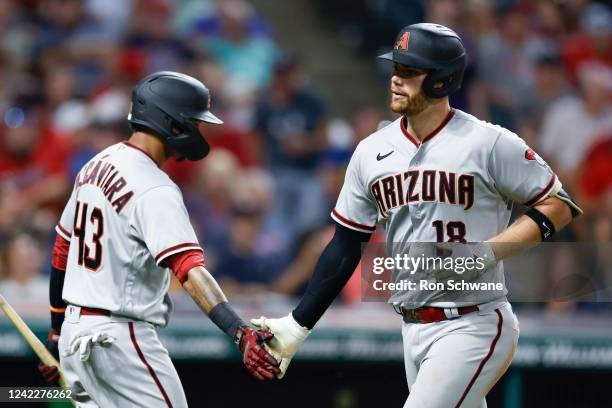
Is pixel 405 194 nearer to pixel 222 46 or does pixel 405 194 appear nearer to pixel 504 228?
pixel 504 228

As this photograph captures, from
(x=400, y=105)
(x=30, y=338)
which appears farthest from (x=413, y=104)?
(x=30, y=338)

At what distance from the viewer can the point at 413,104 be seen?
4.69 metres

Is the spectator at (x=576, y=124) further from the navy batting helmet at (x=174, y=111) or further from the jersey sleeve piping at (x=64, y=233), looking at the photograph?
the jersey sleeve piping at (x=64, y=233)

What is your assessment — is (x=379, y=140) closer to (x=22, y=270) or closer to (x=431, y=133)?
(x=431, y=133)

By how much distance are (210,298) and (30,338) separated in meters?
0.98

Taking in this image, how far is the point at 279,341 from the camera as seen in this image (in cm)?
488

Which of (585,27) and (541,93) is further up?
(585,27)

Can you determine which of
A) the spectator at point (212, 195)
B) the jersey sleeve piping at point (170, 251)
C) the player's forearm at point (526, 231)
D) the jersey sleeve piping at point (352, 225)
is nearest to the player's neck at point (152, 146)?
the jersey sleeve piping at point (170, 251)

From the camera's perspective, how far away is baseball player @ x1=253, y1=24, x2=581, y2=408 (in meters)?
4.55

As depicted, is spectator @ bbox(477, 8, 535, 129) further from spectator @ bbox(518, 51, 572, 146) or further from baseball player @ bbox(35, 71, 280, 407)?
baseball player @ bbox(35, 71, 280, 407)

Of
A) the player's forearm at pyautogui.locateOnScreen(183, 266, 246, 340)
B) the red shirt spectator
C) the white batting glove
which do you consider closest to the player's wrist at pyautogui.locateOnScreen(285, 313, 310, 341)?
the white batting glove

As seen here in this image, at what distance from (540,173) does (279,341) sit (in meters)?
1.32

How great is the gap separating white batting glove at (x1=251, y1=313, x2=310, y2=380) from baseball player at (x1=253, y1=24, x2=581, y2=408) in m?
0.47

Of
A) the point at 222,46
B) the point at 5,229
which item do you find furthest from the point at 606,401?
the point at 222,46
